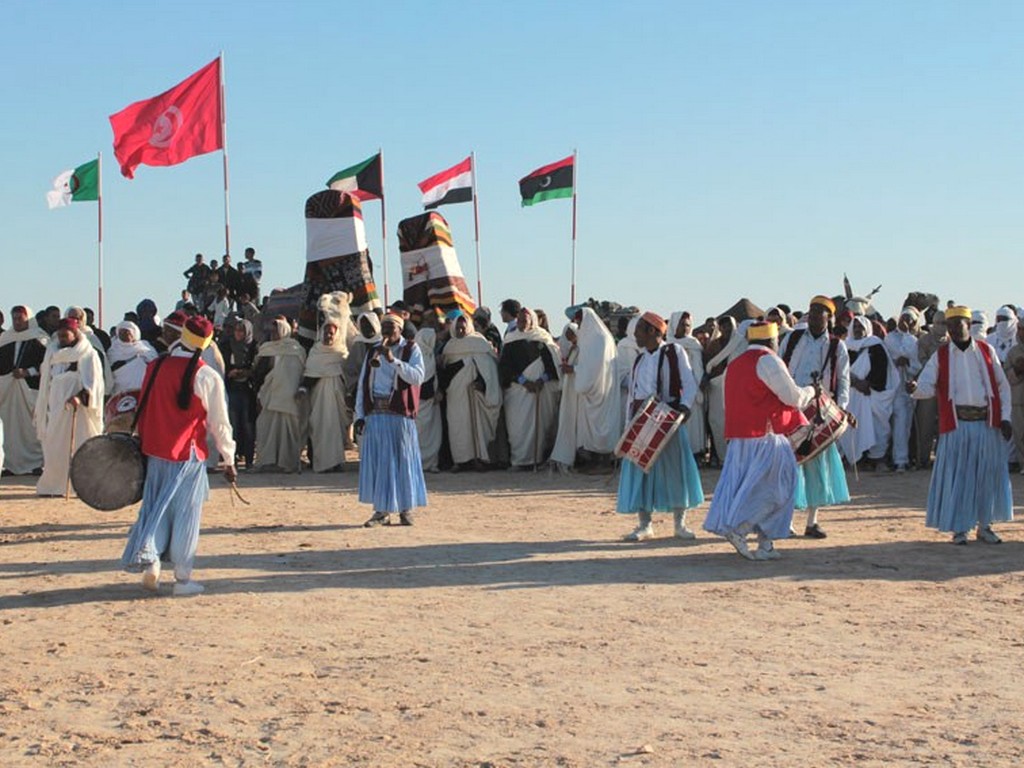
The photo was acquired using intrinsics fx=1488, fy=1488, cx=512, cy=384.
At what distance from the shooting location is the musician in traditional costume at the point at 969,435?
11031 mm

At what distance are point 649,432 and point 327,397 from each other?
7.54 metres

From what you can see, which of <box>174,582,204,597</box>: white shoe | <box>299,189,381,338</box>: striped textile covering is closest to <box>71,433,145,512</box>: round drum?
<box>174,582,204,597</box>: white shoe

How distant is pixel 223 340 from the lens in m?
19.5

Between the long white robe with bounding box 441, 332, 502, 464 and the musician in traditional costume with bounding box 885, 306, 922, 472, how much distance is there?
472cm

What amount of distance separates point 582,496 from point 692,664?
785cm

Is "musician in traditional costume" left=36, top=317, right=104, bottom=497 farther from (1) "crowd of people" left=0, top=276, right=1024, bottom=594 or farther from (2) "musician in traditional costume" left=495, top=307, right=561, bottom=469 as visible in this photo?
(2) "musician in traditional costume" left=495, top=307, right=561, bottom=469

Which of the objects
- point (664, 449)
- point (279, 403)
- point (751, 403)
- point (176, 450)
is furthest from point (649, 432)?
point (279, 403)

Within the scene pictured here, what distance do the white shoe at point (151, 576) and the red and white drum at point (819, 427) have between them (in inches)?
181

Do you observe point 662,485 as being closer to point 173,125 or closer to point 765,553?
point 765,553

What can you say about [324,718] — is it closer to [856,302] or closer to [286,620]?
[286,620]

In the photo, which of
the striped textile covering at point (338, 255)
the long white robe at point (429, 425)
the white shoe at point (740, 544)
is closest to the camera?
the white shoe at point (740, 544)

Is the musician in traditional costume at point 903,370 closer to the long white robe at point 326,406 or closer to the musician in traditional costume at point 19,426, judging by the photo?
the long white robe at point 326,406

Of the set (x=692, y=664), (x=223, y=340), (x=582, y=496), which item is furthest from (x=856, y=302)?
(x=692, y=664)

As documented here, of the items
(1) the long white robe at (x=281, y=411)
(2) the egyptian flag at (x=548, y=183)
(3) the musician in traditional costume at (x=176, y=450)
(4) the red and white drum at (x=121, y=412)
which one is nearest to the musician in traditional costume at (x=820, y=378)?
(3) the musician in traditional costume at (x=176, y=450)
